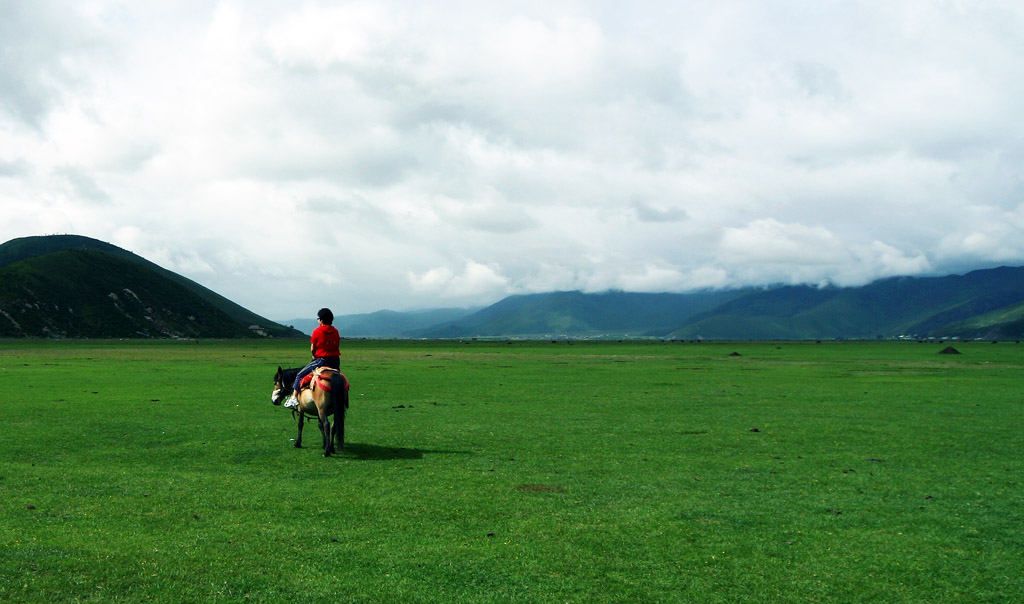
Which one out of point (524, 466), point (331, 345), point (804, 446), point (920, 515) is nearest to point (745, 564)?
point (920, 515)

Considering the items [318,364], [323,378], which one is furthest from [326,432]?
[318,364]

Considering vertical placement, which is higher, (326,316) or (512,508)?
(326,316)

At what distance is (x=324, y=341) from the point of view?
18078 millimetres

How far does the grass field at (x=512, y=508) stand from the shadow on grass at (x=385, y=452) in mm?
145

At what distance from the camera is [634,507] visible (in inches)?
477

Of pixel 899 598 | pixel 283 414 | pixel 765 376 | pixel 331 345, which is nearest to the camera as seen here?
pixel 899 598

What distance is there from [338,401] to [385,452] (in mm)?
1873

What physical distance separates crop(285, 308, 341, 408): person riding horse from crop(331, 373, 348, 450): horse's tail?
622 millimetres

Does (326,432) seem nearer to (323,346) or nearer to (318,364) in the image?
(318,364)

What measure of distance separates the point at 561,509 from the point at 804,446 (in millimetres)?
10361

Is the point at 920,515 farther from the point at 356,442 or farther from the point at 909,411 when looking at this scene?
the point at 909,411

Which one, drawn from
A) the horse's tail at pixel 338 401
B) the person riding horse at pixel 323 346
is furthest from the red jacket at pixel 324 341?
the horse's tail at pixel 338 401

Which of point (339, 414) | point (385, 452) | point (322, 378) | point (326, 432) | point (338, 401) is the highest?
point (322, 378)

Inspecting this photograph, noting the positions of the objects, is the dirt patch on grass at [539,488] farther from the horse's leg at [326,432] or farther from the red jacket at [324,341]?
the red jacket at [324,341]
